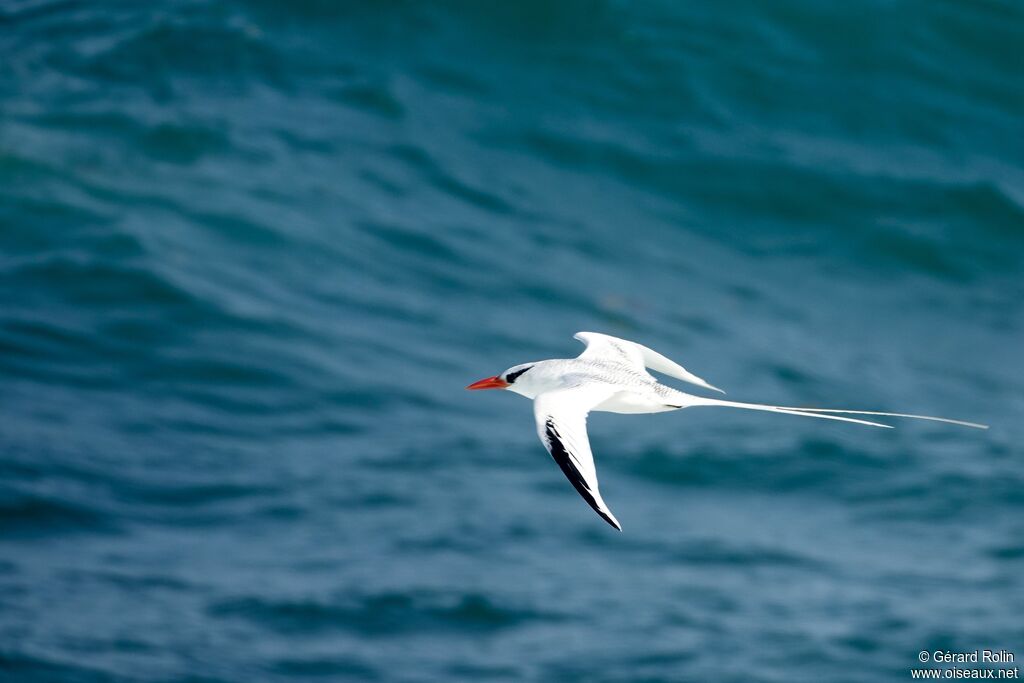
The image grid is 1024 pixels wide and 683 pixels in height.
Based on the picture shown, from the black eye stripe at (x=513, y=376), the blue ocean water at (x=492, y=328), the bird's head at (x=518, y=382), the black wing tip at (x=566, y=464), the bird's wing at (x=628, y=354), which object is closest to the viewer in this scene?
the black wing tip at (x=566, y=464)

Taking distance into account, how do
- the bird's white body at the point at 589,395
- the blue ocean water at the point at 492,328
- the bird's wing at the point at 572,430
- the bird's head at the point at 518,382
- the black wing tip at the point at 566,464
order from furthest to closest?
1. the blue ocean water at the point at 492,328
2. the bird's head at the point at 518,382
3. the bird's white body at the point at 589,395
4. the bird's wing at the point at 572,430
5. the black wing tip at the point at 566,464

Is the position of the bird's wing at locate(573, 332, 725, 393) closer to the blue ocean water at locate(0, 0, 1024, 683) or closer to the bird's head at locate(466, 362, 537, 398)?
the bird's head at locate(466, 362, 537, 398)

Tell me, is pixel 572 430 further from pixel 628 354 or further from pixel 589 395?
pixel 628 354

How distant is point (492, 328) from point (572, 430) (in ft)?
47.4

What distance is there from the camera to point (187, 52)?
82.5ft

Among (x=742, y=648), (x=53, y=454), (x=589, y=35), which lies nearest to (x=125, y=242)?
(x=53, y=454)

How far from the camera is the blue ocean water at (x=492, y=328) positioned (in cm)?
1770

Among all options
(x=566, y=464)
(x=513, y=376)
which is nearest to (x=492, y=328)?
(x=513, y=376)

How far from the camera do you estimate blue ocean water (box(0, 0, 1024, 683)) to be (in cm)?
1770

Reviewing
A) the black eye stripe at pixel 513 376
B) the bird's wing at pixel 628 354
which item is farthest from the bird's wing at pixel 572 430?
the bird's wing at pixel 628 354

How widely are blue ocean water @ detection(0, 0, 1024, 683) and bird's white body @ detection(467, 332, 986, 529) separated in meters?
9.18

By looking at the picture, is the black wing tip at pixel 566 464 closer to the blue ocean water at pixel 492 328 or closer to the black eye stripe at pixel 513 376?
the black eye stripe at pixel 513 376

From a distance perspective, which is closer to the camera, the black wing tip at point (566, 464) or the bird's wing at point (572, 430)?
the black wing tip at point (566, 464)

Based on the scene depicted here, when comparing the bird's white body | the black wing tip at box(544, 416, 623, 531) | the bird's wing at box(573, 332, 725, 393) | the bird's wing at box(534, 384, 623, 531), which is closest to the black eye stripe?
the bird's white body
